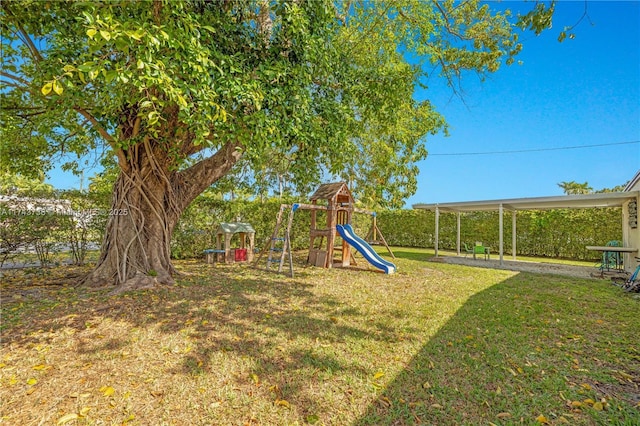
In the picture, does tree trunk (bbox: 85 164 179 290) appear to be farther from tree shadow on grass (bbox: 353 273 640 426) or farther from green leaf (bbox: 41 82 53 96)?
tree shadow on grass (bbox: 353 273 640 426)

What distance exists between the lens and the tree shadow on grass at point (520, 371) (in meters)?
2.41

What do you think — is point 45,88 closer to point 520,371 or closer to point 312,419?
point 312,419

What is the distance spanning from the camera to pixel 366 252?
9.20 meters

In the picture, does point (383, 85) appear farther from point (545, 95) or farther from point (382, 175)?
point (545, 95)

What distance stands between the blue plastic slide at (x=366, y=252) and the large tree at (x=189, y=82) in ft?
9.48

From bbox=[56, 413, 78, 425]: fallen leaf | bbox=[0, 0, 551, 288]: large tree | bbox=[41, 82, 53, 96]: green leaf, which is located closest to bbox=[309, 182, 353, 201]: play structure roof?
bbox=[0, 0, 551, 288]: large tree

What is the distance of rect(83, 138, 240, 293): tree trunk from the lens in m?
6.03

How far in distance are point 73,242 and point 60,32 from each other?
5527mm

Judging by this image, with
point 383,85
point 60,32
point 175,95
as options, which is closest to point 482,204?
point 383,85

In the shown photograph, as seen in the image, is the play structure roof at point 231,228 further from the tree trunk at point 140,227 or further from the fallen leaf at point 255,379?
the fallen leaf at point 255,379

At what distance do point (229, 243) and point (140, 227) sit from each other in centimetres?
343

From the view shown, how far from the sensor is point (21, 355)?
3.10 metres

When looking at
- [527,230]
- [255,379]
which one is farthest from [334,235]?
[527,230]

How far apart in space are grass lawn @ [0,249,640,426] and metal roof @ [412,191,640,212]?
17.3ft
